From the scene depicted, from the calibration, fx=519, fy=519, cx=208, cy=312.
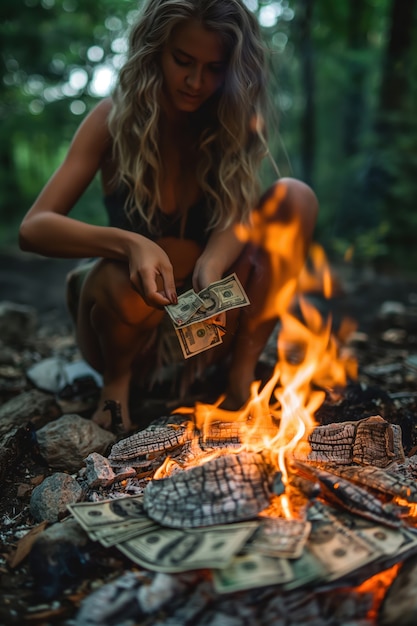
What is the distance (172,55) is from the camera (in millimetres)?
2188

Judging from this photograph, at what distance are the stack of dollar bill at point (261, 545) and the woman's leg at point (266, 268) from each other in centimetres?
105

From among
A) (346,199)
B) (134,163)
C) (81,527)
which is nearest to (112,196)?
(134,163)

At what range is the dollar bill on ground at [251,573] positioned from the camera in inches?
52.1

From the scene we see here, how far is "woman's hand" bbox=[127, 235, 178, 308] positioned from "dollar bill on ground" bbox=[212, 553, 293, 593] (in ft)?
3.26

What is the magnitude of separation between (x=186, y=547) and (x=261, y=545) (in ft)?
0.69

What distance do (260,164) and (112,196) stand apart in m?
0.77

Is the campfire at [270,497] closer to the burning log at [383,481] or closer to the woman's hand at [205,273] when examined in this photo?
the burning log at [383,481]

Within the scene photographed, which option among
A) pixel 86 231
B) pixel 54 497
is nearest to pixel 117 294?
pixel 86 231

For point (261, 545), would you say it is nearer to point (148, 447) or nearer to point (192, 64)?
point (148, 447)

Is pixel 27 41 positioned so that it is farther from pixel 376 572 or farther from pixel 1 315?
pixel 376 572

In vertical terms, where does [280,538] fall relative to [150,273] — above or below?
below

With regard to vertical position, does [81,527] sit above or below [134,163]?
below

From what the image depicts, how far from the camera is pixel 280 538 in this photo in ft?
4.81

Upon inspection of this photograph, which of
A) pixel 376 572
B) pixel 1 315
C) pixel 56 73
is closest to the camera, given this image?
pixel 376 572
